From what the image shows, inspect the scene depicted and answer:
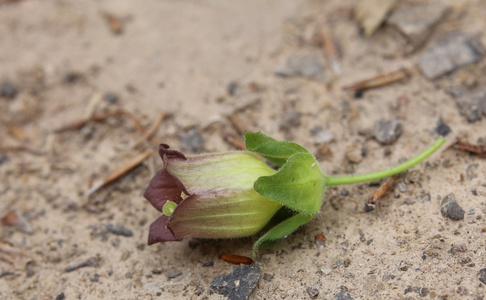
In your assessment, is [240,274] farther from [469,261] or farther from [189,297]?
[469,261]

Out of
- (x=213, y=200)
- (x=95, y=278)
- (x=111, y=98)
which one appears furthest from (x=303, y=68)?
(x=95, y=278)

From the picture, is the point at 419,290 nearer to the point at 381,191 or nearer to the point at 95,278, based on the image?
the point at 381,191

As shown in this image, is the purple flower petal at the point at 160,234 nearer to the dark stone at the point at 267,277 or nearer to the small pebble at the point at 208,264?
the small pebble at the point at 208,264

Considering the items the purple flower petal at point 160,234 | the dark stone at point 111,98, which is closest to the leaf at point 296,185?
the purple flower petal at point 160,234

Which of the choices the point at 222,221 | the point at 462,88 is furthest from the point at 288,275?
the point at 462,88

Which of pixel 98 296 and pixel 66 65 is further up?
pixel 66 65

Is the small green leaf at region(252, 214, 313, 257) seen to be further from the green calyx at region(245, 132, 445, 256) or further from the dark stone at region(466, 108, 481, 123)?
the dark stone at region(466, 108, 481, 123)
